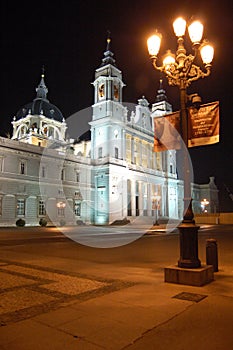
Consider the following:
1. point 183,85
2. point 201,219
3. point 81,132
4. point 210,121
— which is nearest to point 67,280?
point 210,121

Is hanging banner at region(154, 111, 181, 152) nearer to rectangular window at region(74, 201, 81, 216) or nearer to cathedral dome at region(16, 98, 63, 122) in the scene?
rectangular window at region(74, 201, 81, 216)

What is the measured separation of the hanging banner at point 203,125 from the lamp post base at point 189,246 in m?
2.27

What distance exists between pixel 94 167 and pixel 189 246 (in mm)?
50171

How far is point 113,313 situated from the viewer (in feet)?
17.2

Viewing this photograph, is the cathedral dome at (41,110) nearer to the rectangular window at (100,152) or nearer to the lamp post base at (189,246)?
the rectangular window at (100,152)

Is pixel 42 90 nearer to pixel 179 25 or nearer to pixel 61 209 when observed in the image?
pixel 61 209

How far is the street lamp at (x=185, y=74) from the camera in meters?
7.68

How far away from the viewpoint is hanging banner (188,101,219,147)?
8180 millimetres

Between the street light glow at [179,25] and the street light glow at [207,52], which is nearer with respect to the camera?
the street light glow at [179,25]

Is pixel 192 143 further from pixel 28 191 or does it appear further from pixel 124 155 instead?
pixel 124 155

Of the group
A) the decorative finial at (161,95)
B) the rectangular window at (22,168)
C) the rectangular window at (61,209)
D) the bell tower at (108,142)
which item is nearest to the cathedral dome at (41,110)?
the bell tower at (108,142)

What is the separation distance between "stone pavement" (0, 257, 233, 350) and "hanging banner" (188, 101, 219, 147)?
12.2 ft

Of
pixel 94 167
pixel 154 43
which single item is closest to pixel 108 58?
pixel 94 167

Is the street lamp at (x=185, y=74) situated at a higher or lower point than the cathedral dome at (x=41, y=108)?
lower
